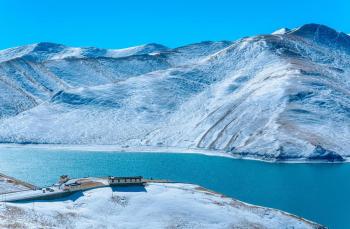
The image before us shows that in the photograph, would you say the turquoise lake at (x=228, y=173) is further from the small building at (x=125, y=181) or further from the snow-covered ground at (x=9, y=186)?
the small building at (x=125, y=181)

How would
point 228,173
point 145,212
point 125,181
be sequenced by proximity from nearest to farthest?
point 145,212
point 125,181
point 228,173

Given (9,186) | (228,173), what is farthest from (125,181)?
(228,173)

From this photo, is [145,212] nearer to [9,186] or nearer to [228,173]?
[9,186]

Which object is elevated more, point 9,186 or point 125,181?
point 125,181

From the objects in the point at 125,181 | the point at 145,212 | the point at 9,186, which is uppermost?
the point at 125,181

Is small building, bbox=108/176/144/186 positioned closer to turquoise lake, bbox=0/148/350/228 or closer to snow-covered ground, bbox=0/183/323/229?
snow-covered ground, bbox=0/183/323/229

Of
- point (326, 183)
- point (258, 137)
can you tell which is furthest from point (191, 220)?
point (258, 137)
